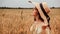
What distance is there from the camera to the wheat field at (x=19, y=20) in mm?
1678

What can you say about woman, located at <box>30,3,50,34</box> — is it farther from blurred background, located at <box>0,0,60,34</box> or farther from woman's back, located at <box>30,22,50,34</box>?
blurred background, located at <box>0,0,60,34</box>

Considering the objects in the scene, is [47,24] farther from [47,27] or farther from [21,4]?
[21,4]

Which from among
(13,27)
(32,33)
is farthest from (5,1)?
(32,33)

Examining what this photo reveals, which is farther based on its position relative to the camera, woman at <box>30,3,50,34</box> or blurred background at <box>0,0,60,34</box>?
blurred background at <box>0,0,60,34</box>

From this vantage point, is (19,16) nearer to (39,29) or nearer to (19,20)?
(19,20)

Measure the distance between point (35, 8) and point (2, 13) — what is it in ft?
2.26

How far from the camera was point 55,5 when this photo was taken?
73.3 inches

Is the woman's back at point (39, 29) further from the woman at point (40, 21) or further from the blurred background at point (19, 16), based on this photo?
the blurred background at point (19, 16)

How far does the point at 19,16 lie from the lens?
187 centimetres

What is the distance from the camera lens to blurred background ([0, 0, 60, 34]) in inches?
66.8

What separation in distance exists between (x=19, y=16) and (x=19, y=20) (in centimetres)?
7

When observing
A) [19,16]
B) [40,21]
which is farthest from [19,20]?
[40,21]

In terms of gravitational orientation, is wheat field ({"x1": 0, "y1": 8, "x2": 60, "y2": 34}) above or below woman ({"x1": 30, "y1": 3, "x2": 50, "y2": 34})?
below

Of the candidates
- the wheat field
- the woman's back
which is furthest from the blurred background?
the woman's back
